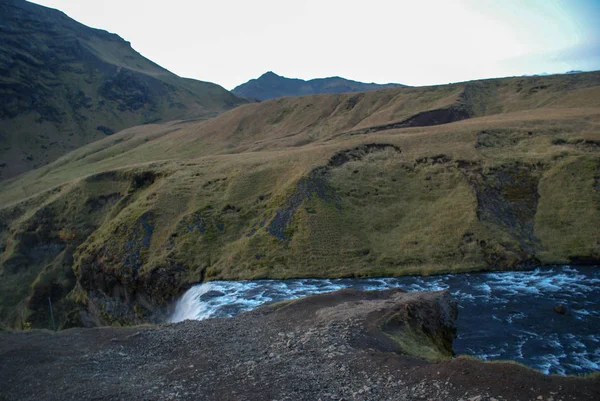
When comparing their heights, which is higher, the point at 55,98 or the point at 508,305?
the point at 55,98

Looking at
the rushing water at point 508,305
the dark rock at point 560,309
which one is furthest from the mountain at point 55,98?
the dark rock at point 560,309

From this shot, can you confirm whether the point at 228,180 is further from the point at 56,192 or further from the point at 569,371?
the point at 569,371

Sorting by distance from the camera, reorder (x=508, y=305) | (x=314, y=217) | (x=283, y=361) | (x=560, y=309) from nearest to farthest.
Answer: (x=283, y=361) → (x=560, y=309) → (x=508, y=305) → (x=314, y=217)

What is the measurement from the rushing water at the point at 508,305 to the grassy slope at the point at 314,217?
5.78 ft

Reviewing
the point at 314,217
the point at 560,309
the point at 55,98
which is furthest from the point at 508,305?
the point at 55,98

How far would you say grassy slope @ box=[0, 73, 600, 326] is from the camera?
121 ft

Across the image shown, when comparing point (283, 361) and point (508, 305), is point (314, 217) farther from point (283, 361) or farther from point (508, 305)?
point (283, 361)

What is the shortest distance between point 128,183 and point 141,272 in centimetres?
2268

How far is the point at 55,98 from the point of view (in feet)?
573

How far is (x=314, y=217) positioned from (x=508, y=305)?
17826 mm

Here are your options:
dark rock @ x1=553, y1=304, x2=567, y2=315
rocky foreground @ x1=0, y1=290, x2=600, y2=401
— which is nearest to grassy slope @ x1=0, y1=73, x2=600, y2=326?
dark rock @ x1=553, y1=304, x2=567, y2=315

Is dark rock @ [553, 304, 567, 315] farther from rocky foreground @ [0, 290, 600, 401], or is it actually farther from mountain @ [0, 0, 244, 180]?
mountain @ [0, 0, 244, 180]

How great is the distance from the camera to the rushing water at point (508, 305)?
71.4ft

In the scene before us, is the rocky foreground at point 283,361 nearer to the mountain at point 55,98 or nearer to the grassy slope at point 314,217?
the grassy slope at point 314,217
